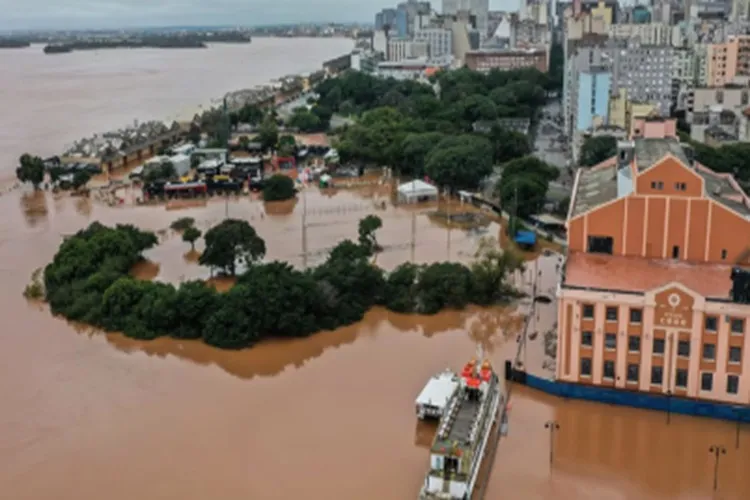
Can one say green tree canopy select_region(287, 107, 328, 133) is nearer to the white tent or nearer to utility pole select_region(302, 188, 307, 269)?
utility pole select_region(302, 188, 307, 269)

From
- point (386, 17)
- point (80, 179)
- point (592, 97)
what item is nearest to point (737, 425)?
point (592, 97)

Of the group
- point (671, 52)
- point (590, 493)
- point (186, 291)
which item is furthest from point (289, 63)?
point (590, 493)

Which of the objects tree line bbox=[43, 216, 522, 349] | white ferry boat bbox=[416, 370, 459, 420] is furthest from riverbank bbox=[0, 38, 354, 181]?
white ferry boat bbox=[416, 370, 459, 420]

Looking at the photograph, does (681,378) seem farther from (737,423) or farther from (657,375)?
(737,423)

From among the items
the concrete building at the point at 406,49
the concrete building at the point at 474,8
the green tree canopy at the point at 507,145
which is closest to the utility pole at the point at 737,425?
the green tree canopy at the point at 507,145

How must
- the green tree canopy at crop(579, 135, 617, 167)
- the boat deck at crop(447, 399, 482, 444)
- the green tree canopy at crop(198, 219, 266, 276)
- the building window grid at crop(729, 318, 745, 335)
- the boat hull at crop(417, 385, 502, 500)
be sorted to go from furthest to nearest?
the green tree canopy at crop(579, 135, 617, 167) → the green tree canopy at crop(198, 219, 266, 276) → the building window grid at crop(729, 318, 745, 335) → the boat deck at crop(447, 399, 482, 444) → the boat hull at crop(417, 385, 502, 500)
